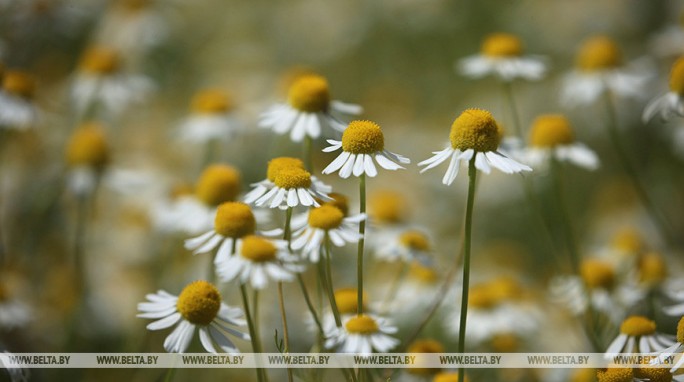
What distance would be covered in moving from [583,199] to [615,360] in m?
2.38

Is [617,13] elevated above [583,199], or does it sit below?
above

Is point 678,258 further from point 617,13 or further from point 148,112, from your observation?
point 148,112

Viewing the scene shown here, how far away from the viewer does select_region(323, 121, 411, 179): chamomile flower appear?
115 centimetres

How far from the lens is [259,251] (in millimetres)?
1077

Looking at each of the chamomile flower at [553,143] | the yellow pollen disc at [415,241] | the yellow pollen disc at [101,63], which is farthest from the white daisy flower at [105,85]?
the chamomile flower at [553,143]

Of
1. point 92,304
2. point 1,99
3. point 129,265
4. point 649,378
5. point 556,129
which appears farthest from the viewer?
point 129,265

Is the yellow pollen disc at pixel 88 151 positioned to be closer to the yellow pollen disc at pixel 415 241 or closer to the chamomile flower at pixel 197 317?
the yellow pollen disc at pixel 415 241

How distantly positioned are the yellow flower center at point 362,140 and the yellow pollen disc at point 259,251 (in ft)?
0.71

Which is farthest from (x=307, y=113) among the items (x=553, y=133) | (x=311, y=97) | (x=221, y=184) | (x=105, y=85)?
(x=105, y=85)

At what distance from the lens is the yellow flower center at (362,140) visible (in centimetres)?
117

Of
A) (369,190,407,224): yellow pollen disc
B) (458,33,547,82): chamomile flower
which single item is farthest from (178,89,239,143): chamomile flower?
(458,33,547,82): chamomile flower

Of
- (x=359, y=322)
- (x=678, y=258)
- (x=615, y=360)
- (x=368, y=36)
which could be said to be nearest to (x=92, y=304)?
(x=359, y=322)

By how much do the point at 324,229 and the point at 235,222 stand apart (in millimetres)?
148

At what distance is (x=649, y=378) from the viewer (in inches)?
41.9
